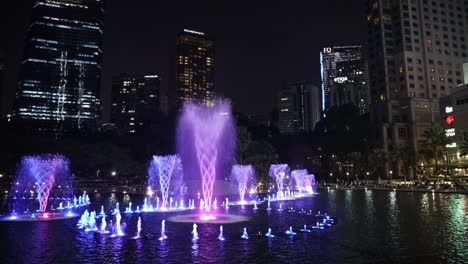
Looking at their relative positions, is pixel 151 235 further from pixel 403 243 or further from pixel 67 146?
pixel 67 146

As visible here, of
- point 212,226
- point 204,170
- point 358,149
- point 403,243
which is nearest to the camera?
point 403,243

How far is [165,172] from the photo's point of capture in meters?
67.9

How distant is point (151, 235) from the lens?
2164 centimetres

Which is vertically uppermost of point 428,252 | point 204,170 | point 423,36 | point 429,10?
point 429,10

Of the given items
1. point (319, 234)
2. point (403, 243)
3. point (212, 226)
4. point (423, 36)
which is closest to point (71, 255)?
point (212, 226)

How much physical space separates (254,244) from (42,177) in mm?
57054

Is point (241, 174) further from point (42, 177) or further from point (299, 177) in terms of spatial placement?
point (42, 177)

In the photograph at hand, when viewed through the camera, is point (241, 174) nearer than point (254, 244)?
No

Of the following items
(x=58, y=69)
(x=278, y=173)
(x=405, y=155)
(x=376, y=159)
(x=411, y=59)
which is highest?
(x=58, y=69)

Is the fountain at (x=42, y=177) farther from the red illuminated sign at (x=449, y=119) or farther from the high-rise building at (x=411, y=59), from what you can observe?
the red illuminated sign at (x=449, y=119)

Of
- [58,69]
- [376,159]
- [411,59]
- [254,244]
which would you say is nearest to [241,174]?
[254,244]

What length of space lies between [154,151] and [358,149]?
60.1m

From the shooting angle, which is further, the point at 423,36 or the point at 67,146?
the point at 423,36

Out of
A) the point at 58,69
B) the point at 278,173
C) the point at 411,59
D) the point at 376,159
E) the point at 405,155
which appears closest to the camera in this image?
A: the point at 278,173
